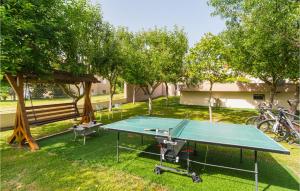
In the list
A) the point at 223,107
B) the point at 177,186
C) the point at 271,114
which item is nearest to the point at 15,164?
the point at 177,186

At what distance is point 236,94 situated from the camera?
23.0m

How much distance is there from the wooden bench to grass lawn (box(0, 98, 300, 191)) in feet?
4.55

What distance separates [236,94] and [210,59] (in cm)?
1320

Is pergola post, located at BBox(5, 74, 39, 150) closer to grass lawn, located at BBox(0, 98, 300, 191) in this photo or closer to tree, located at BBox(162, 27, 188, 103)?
grass lawn, located at BBox(0, 98, 300, 191)

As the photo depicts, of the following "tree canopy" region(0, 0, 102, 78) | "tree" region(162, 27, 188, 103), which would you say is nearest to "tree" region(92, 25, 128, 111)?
"tree canopy" region(0, 0, 102, 78)

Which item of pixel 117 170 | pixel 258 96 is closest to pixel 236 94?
pixel 258 96

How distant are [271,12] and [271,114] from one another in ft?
14.7

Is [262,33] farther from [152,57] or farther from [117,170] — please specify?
[117,170]

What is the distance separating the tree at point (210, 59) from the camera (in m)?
11.9

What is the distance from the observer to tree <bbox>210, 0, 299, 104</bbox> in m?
7.76

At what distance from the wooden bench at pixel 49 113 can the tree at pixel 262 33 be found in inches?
389

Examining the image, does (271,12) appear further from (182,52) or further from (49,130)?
(49,130)

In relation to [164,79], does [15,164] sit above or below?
below

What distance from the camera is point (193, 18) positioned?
44.8 ft
